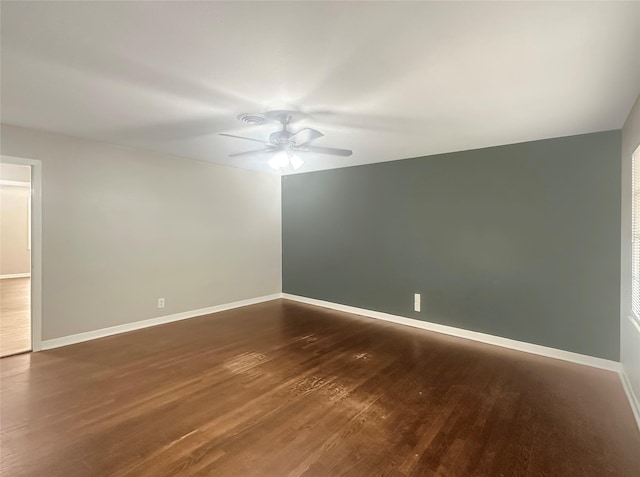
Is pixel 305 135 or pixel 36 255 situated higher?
pixel 305 135

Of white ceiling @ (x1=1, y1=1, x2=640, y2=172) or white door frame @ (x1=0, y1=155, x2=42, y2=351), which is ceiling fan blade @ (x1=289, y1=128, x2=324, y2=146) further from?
white door frame @ (x1=0, y1=155, x2=42, y2=351)

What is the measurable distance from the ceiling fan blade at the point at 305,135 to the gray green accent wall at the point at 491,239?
1.64 m

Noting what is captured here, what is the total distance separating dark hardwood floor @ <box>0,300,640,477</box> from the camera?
1732 mm

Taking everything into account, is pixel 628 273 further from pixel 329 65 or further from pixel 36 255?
pixel 36 255

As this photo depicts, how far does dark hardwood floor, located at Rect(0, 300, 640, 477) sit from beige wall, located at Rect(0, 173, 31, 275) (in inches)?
268

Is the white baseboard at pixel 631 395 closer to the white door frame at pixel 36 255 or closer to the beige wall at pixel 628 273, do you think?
the beige wall at pixel 628 273

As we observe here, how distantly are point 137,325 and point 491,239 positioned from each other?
470 cm

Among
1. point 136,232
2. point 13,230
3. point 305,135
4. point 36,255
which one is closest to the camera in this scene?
point 305,135

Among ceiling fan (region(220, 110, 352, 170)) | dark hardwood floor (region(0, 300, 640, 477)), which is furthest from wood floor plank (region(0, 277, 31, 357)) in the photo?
ceiling fan (region(220, 110, 352, 170))

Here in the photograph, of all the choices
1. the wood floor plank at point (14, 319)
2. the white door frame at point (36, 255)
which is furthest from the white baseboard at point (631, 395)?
the wood floor plank at point (14, 319)

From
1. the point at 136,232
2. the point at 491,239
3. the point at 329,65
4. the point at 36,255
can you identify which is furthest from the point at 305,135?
the point at 36,255

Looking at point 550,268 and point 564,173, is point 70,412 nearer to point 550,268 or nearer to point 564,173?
point 550,268

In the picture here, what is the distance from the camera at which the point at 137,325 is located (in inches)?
160

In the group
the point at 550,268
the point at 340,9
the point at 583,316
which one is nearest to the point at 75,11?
the point at 340,9
